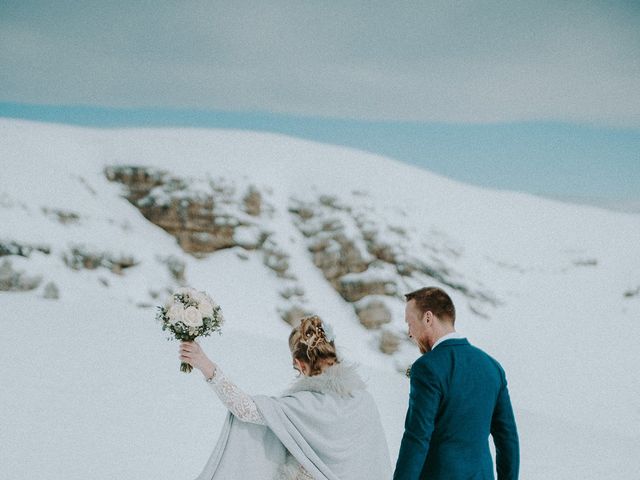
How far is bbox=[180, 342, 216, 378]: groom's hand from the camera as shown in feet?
10.0

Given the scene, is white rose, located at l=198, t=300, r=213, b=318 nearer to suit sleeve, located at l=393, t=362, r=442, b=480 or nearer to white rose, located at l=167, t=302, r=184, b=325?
white rose, located at l=167, t=302, r=184, b=325

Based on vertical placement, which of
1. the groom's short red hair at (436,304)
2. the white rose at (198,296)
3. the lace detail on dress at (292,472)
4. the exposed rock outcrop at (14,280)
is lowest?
the exposed rock outcrop at (14,280)

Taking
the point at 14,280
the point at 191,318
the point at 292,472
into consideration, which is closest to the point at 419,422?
the point at 292,472

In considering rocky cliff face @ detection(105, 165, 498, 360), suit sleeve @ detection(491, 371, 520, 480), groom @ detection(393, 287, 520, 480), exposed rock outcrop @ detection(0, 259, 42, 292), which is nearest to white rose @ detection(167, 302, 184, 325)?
groom @ detection(393, 287, 520, 480)

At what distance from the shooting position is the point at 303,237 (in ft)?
61.5

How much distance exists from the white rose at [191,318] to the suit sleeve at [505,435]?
1.44 meters

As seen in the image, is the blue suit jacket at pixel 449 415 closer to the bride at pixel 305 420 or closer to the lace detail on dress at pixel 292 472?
the bride at pixel 305 420

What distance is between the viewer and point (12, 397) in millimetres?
8445

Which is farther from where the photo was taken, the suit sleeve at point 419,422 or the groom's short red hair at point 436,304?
the groom's short red hair at point 436,304

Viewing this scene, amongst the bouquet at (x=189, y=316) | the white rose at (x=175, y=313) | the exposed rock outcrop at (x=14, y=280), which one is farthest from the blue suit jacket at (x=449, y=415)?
the exposed rock outcrop at (x=14, y=280)

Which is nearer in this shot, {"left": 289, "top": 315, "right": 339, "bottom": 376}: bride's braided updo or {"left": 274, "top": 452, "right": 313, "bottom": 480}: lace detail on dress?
{"left": 289, "top": 315, "right": 339, "bottom": 376}: bride's braided updo

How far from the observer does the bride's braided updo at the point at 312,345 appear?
3.04 meters

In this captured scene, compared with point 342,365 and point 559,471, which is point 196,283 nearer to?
point 559,471

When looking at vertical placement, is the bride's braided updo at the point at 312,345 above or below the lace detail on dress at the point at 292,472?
above
